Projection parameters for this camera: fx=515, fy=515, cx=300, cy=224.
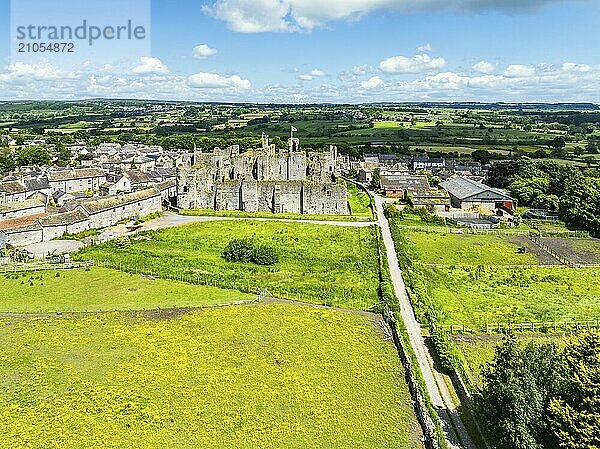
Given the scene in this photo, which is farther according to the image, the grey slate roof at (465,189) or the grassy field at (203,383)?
the grey slate roof at (465,189)

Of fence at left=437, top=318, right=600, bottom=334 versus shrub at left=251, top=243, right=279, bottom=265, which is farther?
shrub at left=251, top=243, right=279, bottom=265

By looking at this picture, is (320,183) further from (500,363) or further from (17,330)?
(500,363)

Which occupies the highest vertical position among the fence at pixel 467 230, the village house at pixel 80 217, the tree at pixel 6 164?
the tree at pixel 6 164

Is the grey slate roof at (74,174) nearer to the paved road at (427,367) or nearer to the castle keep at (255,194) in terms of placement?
the castle keep at (255,194)

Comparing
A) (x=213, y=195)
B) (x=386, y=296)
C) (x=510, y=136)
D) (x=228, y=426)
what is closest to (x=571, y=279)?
(x=386, y=296)

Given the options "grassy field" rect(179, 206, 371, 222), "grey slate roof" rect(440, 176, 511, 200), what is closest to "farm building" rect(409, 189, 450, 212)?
"grey slate roof" rect(440, 176, 511, 200)

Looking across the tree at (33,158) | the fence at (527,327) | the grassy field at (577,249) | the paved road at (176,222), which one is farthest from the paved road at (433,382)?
the tree at (33,158)

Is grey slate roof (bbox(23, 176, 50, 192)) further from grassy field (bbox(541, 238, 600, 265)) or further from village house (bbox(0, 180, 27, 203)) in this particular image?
grassy field (bbox(541, 238, 600, 265))

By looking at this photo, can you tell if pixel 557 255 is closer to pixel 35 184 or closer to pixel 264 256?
pixel 264 256
